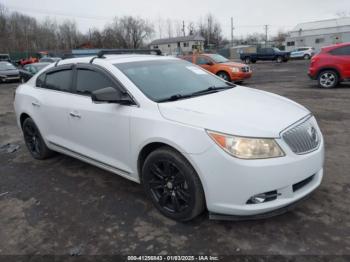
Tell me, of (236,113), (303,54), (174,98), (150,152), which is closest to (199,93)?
(174,98)

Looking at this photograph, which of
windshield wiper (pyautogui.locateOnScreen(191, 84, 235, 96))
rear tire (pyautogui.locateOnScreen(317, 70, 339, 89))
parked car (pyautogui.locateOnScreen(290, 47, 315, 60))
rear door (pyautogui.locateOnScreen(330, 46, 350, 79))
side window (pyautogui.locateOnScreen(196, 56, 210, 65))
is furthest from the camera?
parked car (pyautogui.locateOnScreen(290, 47, 315, 60))

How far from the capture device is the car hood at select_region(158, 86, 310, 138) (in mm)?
2605

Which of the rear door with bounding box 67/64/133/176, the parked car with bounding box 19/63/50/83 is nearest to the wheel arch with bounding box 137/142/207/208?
the rear door with bounding box 67/64/133/176

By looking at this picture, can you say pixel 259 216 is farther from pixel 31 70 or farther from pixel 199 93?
pixel 31 70

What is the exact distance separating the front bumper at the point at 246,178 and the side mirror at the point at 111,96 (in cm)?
107

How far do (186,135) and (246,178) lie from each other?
0.63 meters

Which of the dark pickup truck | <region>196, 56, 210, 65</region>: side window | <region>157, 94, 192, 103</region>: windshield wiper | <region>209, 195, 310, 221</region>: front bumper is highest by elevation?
the dark pickup truck

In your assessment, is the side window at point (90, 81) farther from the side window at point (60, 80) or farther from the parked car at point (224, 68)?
the parked car at point (224, 68)

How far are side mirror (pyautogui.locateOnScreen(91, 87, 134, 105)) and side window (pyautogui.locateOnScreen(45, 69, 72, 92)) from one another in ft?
3.70

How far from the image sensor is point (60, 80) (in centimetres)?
435

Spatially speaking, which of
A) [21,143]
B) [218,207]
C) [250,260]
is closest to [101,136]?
[218,207]

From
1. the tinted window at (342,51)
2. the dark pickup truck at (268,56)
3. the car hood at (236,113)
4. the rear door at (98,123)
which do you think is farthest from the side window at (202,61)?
the dark pickup truck at (268,56)

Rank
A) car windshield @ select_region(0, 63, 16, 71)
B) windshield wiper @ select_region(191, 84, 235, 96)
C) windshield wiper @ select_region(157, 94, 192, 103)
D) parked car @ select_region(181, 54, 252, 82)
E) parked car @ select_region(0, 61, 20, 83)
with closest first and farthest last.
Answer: windshield wiper @ select_region(157, 94, 192, 103)
windshield wiper @ select_region(191, 84, 235, 96)
parked car @ select_region(181, 54, 252, 82)
parked car @ select_region(0, 61, 20, 83)
car windshield @ select_region(0, 63, 16, 71)

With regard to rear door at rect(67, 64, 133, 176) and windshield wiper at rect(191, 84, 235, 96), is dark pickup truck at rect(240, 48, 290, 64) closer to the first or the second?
windshield wiper at rect(191, 84, 235, 96)
